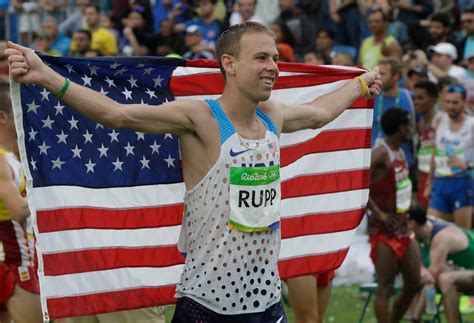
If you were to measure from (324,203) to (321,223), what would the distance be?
0.14 meters

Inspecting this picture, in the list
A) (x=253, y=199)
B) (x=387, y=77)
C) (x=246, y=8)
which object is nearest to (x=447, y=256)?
(x=387, y=77)

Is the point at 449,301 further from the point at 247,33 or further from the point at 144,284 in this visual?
the point at 247,33

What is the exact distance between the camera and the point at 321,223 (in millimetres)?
8766

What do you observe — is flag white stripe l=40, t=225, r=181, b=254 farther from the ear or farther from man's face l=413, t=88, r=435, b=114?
man's face l=413, t=88, r=435, b=114

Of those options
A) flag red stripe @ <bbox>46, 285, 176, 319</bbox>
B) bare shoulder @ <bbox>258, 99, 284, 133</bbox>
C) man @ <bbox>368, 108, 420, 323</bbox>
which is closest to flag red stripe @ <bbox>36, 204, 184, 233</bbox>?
flag red stripe @ <bbox>46, 285, 176, 319</bbox>

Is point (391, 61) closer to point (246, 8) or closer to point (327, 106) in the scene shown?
point (246, 8)

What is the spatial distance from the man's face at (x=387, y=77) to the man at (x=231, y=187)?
8.11 m

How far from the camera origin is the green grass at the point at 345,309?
12.9m

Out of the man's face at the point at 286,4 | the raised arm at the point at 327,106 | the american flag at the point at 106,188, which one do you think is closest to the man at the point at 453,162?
the man's face at the point at 286,4

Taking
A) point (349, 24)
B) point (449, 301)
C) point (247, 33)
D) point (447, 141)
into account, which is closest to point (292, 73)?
point (247, 33)

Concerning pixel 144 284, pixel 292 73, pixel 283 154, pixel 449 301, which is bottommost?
pixel 449 301

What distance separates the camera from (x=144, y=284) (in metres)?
7.79

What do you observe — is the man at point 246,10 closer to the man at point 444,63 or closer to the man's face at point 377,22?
the man's face at point 377,22

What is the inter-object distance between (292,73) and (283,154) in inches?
22.4
